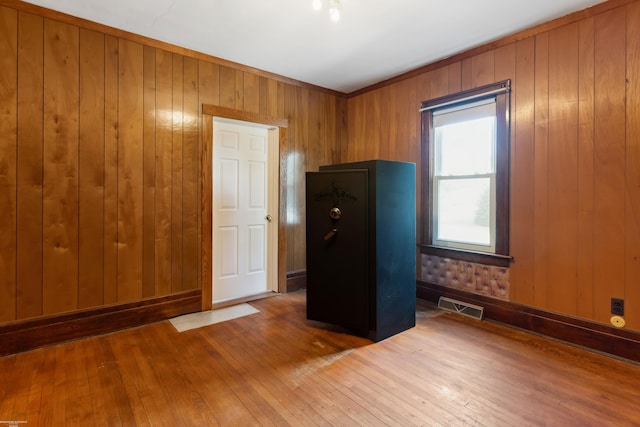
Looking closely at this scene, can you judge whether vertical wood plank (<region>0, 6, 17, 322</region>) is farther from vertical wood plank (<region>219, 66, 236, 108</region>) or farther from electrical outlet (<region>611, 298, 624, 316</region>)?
electrical outlet (<region>611, 298, 624, 316</region>)

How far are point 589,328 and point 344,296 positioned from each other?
1918mm

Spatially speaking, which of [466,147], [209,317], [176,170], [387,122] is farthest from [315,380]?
[387,122]

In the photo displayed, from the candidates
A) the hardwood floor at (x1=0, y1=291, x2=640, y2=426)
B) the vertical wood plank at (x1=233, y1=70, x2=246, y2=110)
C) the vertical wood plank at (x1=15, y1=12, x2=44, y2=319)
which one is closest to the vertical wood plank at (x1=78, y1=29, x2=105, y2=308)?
the vertical wood plank at (x1=15, y1=12, x2=44, y2=319)

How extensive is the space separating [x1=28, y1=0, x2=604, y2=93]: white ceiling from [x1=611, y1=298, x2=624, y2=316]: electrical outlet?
225 centimetres

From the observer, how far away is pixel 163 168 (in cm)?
310

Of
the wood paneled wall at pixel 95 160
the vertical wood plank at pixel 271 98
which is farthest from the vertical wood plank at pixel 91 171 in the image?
A: the vertical wood plank at pixel 271 98

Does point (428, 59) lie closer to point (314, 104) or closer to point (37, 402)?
point (314, 104)

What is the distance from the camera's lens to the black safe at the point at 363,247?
2635mm

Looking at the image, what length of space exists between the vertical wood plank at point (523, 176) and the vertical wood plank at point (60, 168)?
3806mm

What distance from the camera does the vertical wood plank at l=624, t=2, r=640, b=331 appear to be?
2.30 m

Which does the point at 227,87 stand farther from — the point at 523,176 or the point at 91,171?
the point at 523,176

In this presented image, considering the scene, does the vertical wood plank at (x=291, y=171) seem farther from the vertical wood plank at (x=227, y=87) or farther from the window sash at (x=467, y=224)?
the window sash at (x=467, y=224)

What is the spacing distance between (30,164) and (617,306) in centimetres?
460

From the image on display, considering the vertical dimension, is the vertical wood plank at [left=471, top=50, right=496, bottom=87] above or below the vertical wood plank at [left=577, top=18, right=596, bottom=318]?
above
